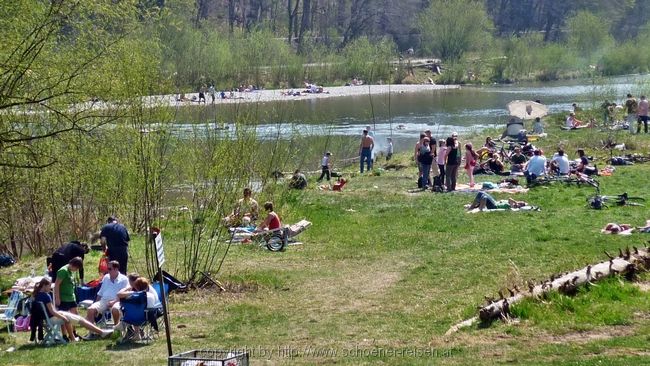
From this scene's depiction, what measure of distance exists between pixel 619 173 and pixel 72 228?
1493cm

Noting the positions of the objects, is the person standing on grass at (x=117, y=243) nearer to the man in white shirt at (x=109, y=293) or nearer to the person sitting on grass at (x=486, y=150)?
the man in white shirt at (x=109, y=293)

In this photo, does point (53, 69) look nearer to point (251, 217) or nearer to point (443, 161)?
point (251, 217)

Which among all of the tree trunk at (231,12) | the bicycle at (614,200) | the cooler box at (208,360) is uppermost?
the tree trunk at (231,12)

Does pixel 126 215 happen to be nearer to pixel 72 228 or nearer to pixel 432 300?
pixel 72 228

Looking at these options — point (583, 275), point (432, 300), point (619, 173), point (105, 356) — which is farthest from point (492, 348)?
point (619, 173)

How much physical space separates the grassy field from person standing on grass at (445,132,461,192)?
33.7 inches

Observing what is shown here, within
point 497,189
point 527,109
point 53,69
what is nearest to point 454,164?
point 497,189

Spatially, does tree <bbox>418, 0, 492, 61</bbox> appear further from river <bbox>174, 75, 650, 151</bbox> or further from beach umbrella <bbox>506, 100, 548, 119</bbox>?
beach umbrella <bbox>506, 100, 548, 119</bbox>

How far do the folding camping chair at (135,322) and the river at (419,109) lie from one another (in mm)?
19963

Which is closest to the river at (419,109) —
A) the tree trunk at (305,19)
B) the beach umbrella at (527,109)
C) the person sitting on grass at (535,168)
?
the beach umbrella at (527,109)

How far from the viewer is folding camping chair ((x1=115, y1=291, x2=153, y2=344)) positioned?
13.3 m

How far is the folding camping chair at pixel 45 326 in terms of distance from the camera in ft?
44.9

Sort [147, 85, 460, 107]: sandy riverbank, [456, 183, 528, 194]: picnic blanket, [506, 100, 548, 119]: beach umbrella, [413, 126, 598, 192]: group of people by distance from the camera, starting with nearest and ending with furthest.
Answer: [456, 183, 528, 194]: picnic blanket
[413, 126, 598, 192]: group of people
[506, 100, 548, 119]: beach umbrella
[147, 85, 460, 107]: sandy riverbank

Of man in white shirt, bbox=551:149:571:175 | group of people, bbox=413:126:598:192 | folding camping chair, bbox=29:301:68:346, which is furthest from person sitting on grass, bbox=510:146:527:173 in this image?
folding camping chair, bbox=29:301:68:346
